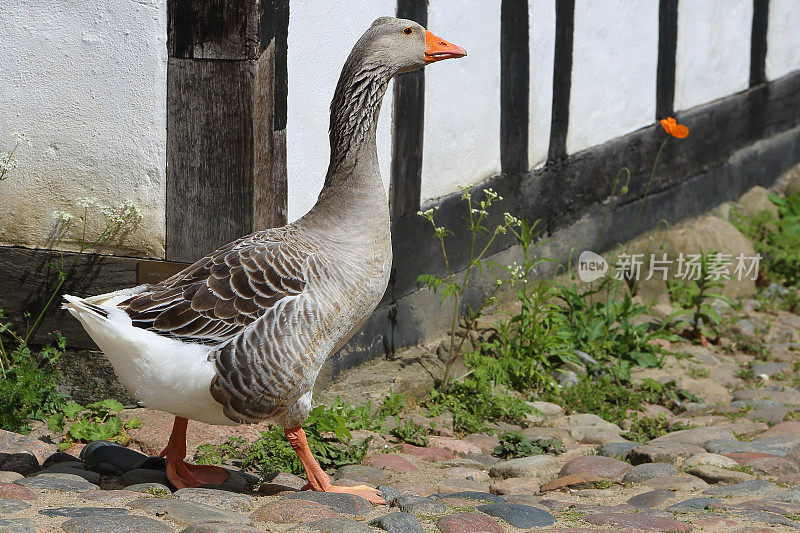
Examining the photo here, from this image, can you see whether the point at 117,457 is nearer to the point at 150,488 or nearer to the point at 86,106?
the point at 150,488

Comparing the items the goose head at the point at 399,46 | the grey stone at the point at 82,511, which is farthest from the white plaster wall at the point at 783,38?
the grey stone at the point at 82,511

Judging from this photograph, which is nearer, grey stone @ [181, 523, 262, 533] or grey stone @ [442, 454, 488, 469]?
grey stone @ [181, 523, 262, 533]

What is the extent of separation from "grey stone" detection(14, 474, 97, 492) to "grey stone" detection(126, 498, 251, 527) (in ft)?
1.21

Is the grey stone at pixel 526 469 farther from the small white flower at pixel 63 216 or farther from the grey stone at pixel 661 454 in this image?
the small white flower at pixel 63 216

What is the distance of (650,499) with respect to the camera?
13.8 feet

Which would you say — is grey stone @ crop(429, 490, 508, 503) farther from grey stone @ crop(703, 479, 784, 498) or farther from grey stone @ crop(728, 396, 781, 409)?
grey stone @ crop(728, 396, 781, 409)

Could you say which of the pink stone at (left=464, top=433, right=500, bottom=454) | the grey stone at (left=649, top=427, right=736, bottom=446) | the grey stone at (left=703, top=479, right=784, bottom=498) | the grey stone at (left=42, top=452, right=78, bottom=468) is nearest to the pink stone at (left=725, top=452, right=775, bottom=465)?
the grey stone at (left=649, top=427, right=736, bottom=446)

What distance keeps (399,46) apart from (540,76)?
11.0ft

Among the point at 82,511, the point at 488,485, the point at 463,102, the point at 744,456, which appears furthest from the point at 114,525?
the point at 463,102

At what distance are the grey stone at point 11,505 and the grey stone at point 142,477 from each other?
716 mm

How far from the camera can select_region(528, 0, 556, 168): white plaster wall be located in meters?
7.01

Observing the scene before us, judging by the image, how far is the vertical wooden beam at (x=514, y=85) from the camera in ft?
22.2

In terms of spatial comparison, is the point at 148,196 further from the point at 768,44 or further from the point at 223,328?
the point at 768,44

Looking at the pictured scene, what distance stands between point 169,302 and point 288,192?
4.28 ft
